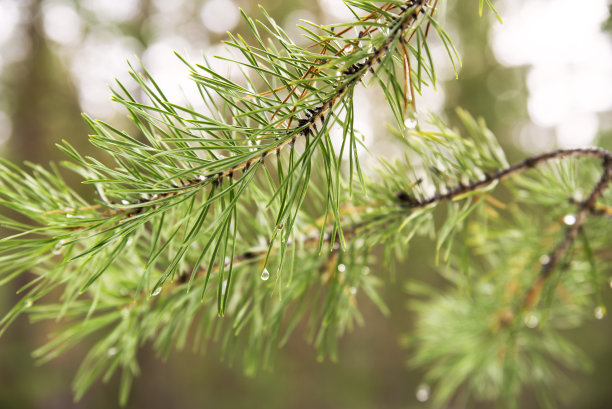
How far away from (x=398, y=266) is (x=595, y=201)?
6.52 ft

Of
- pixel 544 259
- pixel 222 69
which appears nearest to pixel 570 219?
pixel 544 259

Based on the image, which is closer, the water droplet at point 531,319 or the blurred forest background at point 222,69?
the water droplet at point 531,319

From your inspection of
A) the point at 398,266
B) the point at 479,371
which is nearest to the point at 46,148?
the point at 398,266

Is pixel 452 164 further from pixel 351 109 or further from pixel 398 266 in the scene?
pixel 398 266

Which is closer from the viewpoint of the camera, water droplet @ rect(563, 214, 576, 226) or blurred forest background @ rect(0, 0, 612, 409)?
water droplet @ rect(563, 214, 576, 226)

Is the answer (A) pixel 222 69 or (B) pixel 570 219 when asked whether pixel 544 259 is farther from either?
(A) pixel 222 69

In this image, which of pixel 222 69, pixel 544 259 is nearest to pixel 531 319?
pixel 544 259

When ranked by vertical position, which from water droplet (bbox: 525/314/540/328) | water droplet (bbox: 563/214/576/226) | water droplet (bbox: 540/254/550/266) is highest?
water droplet (bbox: 563/214/576/226)

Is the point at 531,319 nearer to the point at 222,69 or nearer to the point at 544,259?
the point at 544,259

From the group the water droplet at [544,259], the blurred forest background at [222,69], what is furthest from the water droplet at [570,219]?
the blurred forest background at [222,69]

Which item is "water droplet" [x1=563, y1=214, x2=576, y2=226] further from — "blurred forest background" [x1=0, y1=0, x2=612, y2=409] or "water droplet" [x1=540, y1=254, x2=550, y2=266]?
"blurred forest background" [x1=0, y1=0, x2=612, y2=409]

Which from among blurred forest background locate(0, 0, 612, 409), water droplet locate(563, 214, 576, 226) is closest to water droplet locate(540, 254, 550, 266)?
water droplet locate(563, 214, 576, 226)

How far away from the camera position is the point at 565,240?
31 cm

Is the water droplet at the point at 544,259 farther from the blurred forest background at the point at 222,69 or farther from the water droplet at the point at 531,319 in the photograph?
the blurred forest background at the point at 222,69
